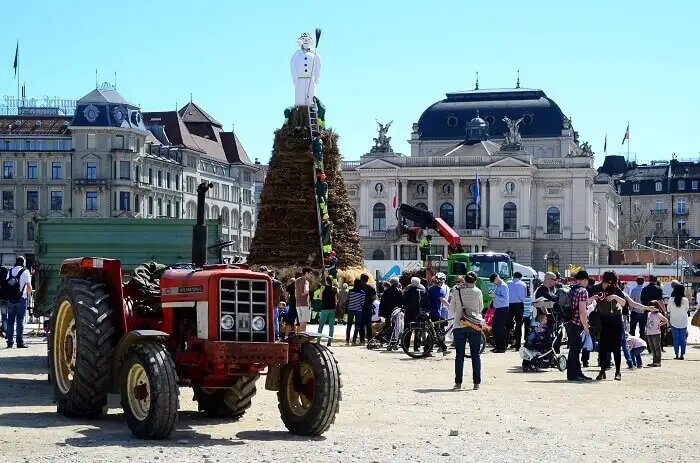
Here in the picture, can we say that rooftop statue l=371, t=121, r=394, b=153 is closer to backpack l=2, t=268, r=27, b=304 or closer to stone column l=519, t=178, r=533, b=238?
stone column l=519, t=178, r=533, b=238

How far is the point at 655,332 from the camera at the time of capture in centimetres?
2311

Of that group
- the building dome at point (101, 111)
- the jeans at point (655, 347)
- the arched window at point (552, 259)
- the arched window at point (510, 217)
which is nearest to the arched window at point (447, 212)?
the arched window at point (510, 217)

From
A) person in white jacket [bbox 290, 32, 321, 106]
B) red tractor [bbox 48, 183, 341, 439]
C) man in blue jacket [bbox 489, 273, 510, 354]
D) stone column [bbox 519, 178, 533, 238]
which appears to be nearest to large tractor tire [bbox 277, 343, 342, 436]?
red tractor [bbox 48, 183, 341, 439]

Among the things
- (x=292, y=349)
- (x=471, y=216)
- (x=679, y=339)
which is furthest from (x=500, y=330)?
(x=471, y=216)

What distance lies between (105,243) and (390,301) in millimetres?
9245

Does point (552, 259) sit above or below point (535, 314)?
above

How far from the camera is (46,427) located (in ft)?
39.8

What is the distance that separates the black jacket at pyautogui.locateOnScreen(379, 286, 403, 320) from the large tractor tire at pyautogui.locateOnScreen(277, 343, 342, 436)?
14932 millimetres

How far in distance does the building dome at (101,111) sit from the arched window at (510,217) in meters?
41.5

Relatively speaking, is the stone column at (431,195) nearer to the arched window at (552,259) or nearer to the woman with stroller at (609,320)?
the arched window at (552,259)

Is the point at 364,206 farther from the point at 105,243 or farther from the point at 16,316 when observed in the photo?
the point at 105,243

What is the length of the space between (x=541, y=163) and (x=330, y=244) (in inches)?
3548

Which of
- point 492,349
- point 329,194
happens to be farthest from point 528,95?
point 492,349

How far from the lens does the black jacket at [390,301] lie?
1069 inches
